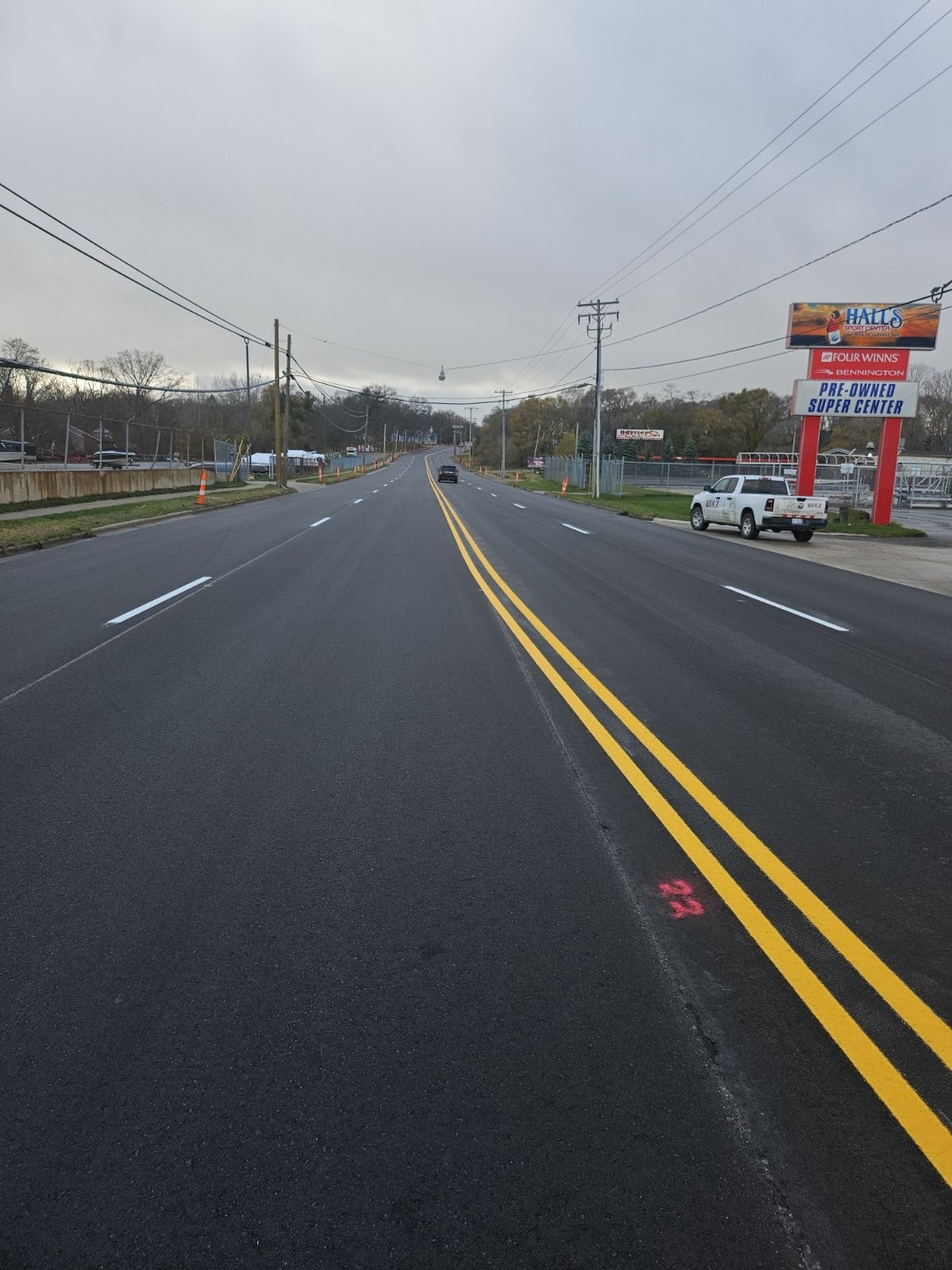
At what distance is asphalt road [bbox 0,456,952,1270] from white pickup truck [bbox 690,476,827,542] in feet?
53.9

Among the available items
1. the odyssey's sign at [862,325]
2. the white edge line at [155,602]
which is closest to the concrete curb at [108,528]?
the white edge line at [155,602]

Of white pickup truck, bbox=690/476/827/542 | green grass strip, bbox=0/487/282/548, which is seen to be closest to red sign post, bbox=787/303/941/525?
white pickup truck, bbox=690/476/827/542

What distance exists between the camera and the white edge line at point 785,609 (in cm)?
1030

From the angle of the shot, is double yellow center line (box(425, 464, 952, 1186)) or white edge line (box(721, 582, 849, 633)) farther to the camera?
white edge line (box(721, 582, 849, 633))

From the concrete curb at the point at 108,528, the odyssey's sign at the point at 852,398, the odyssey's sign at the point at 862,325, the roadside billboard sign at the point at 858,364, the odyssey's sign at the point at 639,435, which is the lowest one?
A: the concrete curb at the point at 108,528

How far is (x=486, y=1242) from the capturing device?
1971 millimetres

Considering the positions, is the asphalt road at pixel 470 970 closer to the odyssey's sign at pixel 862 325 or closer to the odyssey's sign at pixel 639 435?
the odyssey's sign at pixel 862 325

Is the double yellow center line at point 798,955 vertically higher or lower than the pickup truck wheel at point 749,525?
lower

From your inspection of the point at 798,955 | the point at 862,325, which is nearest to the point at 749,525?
the point at 862,325

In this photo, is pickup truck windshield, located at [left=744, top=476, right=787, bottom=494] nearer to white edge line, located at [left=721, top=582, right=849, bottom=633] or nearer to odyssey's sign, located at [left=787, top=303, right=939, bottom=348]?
odyssey's sign, located at [left=787, top=303, right=939, bottom=348]

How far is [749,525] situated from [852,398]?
8.82 m

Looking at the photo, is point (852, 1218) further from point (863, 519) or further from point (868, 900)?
point (863, 519)

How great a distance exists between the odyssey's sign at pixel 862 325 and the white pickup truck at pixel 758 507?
7.66 metres

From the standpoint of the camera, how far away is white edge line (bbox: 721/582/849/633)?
10.3 m
